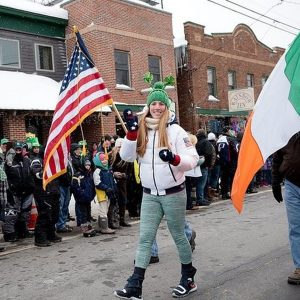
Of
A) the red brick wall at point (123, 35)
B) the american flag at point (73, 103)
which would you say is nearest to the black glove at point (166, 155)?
the american flag at point (73, 103)

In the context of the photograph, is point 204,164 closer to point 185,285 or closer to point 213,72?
point 185,285

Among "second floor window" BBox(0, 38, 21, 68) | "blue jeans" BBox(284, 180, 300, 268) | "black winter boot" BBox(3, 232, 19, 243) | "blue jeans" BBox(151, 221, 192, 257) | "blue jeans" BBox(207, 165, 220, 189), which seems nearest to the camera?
"blue jeans" BBox(284, 180, 300, 268)

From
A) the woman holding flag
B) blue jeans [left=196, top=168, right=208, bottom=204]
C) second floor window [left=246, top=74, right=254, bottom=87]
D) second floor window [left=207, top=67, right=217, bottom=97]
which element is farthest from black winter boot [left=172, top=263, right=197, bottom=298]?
second floor window [left=246, top=74, right=254, bottom=87]

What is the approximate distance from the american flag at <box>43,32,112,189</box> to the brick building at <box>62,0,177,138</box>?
10.5 meters

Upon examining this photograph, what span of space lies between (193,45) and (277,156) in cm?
1716

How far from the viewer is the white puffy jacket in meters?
3.95

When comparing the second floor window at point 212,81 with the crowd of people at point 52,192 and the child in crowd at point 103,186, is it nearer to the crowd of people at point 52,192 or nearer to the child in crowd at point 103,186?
the crowd of people at point 52,192

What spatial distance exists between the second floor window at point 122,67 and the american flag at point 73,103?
38.1 ft

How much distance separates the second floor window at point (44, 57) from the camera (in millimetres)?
16469

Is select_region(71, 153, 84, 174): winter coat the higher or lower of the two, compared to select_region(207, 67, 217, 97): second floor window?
lower

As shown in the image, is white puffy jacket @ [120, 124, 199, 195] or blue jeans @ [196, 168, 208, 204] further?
blue jeans @ [196, 168, 208, 204]

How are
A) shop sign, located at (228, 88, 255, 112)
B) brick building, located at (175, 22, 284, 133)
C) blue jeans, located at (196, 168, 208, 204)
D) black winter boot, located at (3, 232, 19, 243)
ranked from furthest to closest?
brick building, located at (175, 22, 284, 133) → shop sign, located at (228, 88, 255, 112) → blue jeans, located at (196, 168, 208, 204) → black winter boot, located at (3, 232, 19, 243)

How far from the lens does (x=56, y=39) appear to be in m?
17.0

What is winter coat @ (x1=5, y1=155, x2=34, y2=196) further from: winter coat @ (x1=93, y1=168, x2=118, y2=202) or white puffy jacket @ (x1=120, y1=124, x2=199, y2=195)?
white puffy jacket @ (x1=120, y1=124, x2=199, y2=195)
